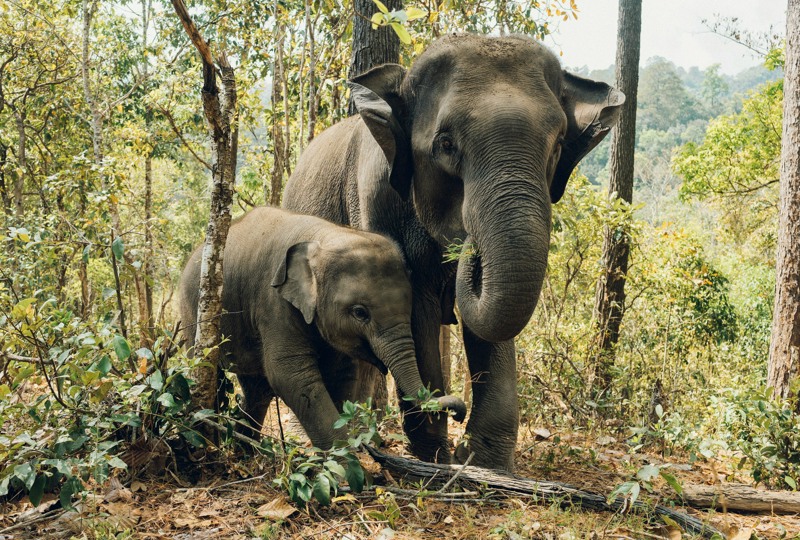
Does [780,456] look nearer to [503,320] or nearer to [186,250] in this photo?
[503,320]

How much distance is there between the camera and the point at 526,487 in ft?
14.3

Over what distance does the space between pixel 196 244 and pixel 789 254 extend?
644cm

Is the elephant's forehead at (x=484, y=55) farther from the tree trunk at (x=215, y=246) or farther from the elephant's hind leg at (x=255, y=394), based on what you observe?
the elephant's hind leg at (x=255, y=394)

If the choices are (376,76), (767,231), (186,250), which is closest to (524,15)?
(376,76)

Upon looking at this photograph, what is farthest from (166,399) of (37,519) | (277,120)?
(277,120)

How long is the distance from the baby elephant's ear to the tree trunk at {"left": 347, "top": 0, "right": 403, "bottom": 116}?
2625mm

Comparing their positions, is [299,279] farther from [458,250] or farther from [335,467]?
[335,467]

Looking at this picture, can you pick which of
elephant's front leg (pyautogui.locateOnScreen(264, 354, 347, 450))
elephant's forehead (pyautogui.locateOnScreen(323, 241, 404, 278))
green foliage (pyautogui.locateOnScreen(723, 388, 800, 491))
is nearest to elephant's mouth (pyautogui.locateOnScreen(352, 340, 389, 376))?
elephant's front leg (pyautogui.locateOnScreen(264, 354, 347, 450))

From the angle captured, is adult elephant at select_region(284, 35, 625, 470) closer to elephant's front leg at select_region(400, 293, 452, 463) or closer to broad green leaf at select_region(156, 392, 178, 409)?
elephant's front leg at select_region(400, 293, 452, 463)

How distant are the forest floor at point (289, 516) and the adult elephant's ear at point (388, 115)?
6.00ft

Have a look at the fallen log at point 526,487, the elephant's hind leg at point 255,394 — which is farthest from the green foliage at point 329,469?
the elephant's hind leg at point 255,394

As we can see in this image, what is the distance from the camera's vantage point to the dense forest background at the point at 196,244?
14.3 feet

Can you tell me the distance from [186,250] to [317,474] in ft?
66.7

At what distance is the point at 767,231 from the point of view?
80.4ft
